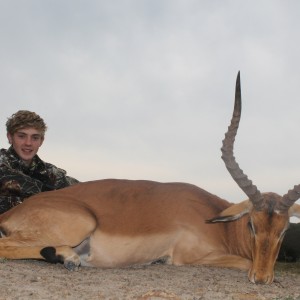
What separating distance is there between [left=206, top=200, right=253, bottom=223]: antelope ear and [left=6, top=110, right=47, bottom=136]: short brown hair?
326 cm

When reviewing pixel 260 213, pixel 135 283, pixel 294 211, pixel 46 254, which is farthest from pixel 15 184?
pixel 294 211

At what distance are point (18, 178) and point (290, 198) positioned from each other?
13.4 ft

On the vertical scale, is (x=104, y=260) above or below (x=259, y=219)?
below

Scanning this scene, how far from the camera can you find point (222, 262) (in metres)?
7.35

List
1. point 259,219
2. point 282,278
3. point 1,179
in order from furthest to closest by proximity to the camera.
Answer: point 1,179, point 282,278, point 259,219

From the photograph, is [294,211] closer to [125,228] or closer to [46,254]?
[125,228]

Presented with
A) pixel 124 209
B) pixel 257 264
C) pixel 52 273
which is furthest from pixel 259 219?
pixel 52 273

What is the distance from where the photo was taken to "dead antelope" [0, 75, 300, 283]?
22.3ft

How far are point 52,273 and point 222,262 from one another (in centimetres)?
223

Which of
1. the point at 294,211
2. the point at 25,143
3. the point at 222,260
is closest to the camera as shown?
the point at 294,211

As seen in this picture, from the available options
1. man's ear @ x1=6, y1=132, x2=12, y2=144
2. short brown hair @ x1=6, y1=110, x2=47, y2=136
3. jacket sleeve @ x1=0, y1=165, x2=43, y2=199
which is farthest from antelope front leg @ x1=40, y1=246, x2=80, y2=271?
man's ear @ x1=6, y1=132, x2=12, y2=144

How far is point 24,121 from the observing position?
8.84m

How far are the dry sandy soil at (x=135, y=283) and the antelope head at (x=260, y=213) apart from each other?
0.23 meters

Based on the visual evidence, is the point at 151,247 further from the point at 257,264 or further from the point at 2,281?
the point at 2,281
